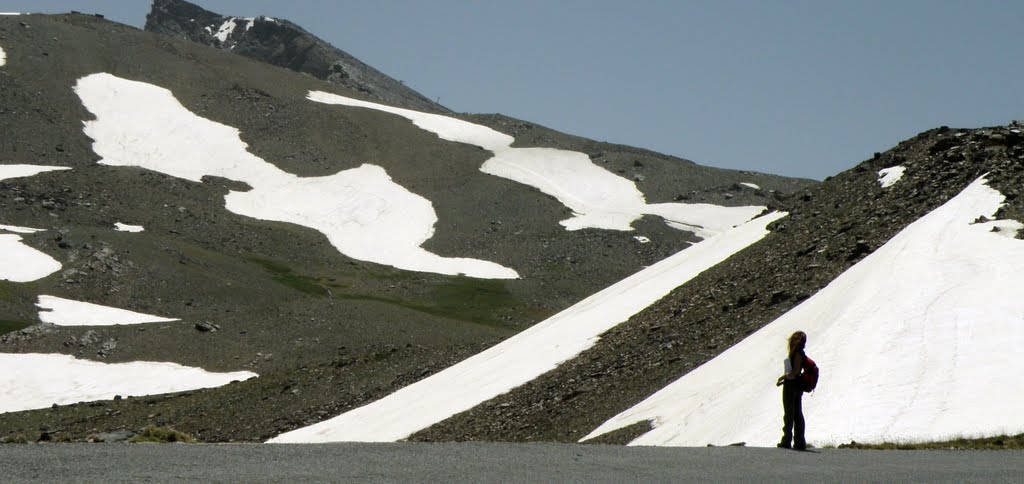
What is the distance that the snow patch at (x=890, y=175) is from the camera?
43784 millimetres

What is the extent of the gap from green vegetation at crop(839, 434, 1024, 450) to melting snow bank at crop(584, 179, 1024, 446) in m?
0.50

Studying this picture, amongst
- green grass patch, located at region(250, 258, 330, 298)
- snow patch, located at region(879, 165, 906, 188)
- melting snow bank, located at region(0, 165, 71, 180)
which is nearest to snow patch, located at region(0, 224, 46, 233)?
melting snow bank, located at region(0, 165, 71, 180)

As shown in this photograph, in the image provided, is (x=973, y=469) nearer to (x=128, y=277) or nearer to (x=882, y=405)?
(x=882, y=405)

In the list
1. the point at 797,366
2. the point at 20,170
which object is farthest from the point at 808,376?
the point at 20,170

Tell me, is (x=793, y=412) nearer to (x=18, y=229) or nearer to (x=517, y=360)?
(x=517, y=360)

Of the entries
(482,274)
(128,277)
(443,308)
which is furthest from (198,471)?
(482,274)

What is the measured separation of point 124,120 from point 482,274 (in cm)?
5022

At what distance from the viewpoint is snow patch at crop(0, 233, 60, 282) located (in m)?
77.7

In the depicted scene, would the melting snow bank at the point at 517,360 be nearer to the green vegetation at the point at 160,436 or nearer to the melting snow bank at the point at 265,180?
the green vegetation at the point at 160,436

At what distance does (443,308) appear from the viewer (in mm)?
91562

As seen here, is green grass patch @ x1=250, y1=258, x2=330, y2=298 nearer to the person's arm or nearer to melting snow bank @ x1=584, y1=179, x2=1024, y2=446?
melting snow bank @ x1=584, y1=179, x2=1024, y2=446

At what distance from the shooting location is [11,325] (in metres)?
67.3

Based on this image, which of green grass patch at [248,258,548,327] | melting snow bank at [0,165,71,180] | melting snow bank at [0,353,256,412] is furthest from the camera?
melting snow bank at [0,165,71,180]

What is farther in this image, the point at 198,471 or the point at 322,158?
the point at 322,158
